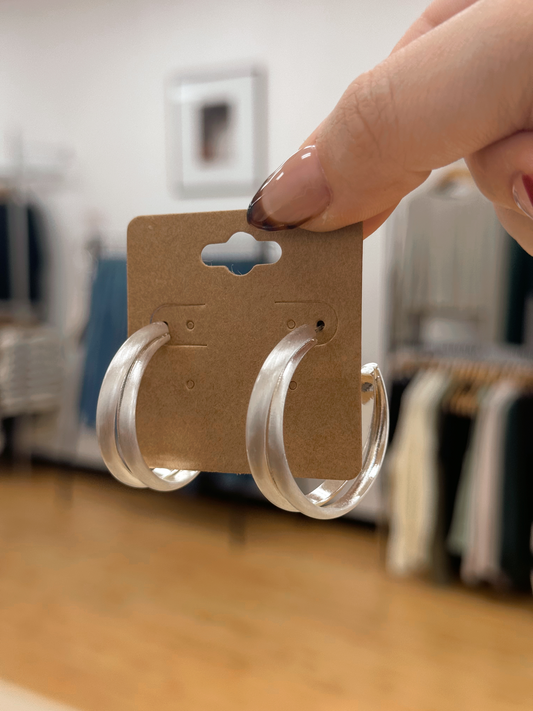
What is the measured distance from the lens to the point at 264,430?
0.29 m

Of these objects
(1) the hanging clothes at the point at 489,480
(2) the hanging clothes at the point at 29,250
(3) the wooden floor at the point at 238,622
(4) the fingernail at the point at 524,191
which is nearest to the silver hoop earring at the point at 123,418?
(4) the fingernail at the point at 524,191

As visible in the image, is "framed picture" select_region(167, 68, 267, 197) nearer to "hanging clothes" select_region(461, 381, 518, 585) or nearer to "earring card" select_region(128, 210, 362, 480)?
"hanging clothes" select_region(461, 381, 518, 585)

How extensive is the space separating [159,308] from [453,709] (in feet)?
4.72

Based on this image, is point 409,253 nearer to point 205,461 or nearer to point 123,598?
point 123,598

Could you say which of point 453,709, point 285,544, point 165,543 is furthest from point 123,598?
point 453,709

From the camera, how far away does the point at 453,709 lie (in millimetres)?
1444

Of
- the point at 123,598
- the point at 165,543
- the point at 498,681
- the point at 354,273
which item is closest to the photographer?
the point at 354,273

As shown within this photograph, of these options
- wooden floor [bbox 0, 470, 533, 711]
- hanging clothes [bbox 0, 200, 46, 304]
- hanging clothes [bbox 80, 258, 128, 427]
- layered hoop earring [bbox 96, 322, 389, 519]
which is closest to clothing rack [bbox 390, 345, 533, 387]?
wooden floor [bbox 0, 470, 533, 711]

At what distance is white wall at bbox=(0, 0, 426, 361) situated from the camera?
223cm

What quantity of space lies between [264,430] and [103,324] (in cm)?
227

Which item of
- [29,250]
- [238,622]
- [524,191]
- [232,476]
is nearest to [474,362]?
[232,476]

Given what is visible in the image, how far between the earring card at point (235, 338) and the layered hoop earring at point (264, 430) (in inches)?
0.6

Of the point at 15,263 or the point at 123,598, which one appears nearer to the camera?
the point at 123,598

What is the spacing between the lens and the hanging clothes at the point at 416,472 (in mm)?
1910
